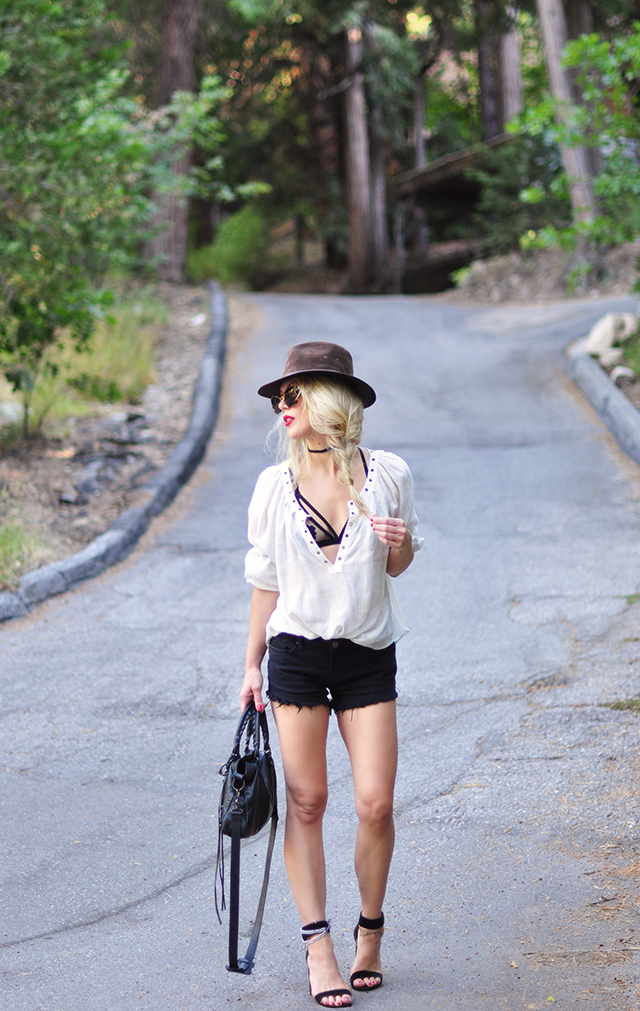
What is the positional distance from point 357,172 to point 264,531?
76.1 ft

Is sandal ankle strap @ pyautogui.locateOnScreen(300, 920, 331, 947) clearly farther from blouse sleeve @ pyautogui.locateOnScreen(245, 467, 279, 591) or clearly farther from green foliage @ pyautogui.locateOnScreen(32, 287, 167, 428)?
green foliage @ pyautogui.locateOnScreen(32, 287, 167, 428)

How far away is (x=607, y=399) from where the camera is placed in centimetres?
942

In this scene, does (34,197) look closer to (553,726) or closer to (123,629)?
(123,629)

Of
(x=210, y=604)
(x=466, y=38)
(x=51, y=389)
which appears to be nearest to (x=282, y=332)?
(x=51, y=389)

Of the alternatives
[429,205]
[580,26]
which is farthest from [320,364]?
[429,205]

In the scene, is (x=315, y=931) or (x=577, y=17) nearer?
(x=315, y=931)

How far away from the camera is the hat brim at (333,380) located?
2.81 meters

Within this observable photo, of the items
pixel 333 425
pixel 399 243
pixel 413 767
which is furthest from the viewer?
pixel 399 243

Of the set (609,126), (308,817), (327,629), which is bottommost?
(308,817)

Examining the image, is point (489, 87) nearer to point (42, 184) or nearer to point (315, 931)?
point (42, 184)

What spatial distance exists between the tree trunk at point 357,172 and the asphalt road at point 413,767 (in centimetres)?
1770

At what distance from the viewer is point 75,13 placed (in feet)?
29.7

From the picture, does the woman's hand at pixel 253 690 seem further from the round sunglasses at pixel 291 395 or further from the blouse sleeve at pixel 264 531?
the round sunglasses at pixel 291 395

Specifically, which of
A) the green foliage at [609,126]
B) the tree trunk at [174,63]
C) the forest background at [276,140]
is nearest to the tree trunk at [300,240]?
the forest background at [276,140]
